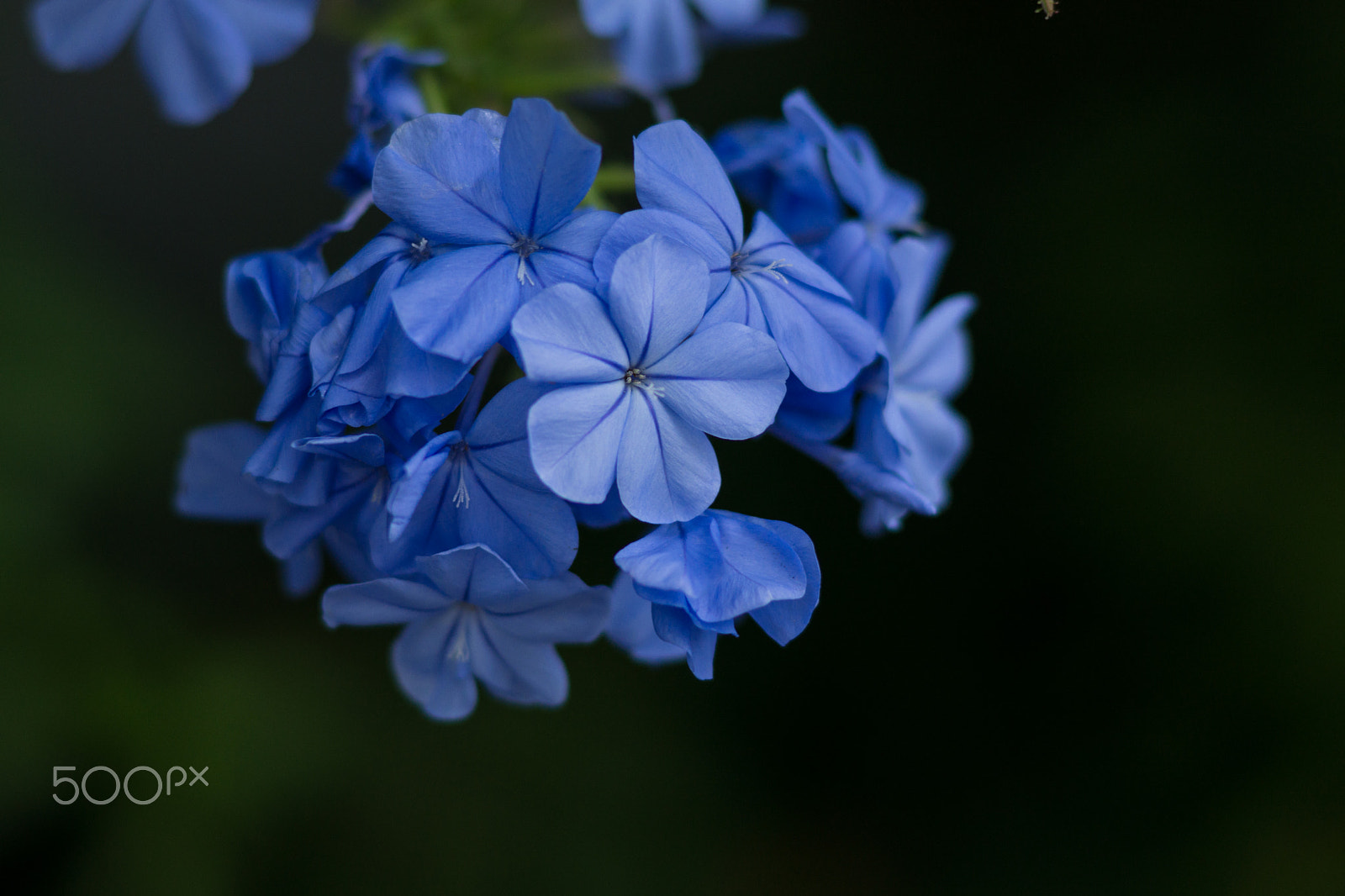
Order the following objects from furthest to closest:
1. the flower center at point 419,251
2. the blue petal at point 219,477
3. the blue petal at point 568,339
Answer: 1. the blue petal at point 219,477
2. the flower center at point 419,251
3. the blue petal at point 568,339

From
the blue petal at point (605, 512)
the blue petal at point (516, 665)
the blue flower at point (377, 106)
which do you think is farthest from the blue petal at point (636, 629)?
the blue flower at point (377, 106)

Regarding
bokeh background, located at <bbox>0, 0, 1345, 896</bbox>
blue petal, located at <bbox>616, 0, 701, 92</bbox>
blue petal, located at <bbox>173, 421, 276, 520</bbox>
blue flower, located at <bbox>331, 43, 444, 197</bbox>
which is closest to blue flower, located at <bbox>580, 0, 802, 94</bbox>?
blue petal, located at <bbox>616, 0, 701, 92</bbox>

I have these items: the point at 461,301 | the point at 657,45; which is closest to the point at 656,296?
the point at 461,301

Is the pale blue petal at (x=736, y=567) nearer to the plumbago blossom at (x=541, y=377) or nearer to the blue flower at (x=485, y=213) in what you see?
the plumbago blossom at (x=541, y=377)

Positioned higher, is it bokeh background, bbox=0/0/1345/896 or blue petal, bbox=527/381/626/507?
blue petal, bbox=527/381/626/507

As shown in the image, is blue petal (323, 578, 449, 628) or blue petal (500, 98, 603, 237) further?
blue petal (323, 578, 449, 628)

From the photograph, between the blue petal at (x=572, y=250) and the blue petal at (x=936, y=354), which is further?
the blue petal at (x=936, y=354)

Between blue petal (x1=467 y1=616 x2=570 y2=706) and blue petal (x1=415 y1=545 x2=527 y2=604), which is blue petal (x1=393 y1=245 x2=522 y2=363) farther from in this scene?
blue petal (x1=467 y1=616 x2=570 y2=706)
